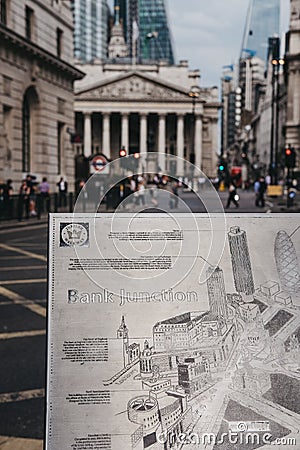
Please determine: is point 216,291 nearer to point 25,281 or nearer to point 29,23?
point 25,281

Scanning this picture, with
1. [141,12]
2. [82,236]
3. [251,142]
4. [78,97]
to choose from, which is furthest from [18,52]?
[141,12]

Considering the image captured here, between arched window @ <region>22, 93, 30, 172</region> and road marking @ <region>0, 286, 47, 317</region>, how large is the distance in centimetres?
1987

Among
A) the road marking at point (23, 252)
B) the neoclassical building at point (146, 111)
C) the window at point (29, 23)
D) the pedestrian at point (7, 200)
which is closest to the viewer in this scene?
the road marking at point (23, 252)

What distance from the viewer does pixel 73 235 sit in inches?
118

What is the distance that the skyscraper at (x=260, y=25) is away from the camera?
16362 cm

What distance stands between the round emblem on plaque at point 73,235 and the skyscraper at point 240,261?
69 cm

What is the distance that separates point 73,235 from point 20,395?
9.80 ft

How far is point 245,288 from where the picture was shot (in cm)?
304

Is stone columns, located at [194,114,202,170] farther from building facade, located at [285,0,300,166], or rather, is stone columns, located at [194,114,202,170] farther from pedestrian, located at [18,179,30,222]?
pedestrian, located at [18,179,30,222]

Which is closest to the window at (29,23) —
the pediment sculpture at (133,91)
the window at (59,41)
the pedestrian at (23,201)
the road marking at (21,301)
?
the window at (59,41)

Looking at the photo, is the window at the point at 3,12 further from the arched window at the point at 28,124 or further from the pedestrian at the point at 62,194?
the pedestrian at the point at 62,194

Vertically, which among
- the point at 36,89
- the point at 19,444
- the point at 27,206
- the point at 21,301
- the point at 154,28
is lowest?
the point at 19,444

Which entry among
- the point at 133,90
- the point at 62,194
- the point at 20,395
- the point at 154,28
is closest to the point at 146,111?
the point at 133,90

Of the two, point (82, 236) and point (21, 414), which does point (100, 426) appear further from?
point (21, 414)
